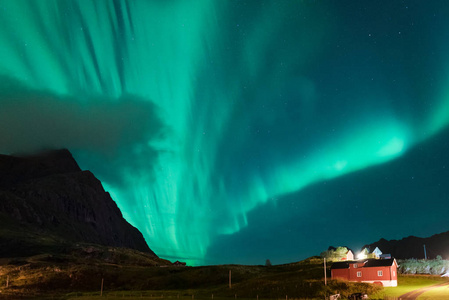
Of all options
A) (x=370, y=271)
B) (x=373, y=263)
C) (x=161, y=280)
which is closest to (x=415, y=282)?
(x=373, y=263)

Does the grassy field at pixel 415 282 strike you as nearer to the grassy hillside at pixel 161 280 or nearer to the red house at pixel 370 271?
the red house at pixel 370 271

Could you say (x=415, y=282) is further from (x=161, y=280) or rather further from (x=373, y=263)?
(x=161, y=280)

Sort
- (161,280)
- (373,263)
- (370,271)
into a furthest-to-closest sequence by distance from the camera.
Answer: (161,280)
(373,263)
(370,271)

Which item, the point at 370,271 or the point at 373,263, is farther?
the point at 373,263

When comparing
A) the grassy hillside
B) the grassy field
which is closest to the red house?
the grassy field

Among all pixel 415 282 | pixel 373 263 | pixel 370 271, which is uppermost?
pixel 373 263

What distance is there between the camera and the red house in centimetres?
9070

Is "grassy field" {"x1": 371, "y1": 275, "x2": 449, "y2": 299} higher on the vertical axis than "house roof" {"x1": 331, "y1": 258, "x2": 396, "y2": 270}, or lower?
lower

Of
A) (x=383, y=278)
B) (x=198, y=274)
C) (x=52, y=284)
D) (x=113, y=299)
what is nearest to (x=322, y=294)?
(x=383, y=278)

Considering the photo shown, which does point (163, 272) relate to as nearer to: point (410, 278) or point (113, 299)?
point (113, 299)

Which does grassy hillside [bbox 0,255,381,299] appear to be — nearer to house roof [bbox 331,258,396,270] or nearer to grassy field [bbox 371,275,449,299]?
house roof [bbox 331,258,396,270]

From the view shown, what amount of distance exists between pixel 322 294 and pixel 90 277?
366 feet

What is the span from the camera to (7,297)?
99.2 metres

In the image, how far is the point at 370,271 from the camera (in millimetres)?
95000
